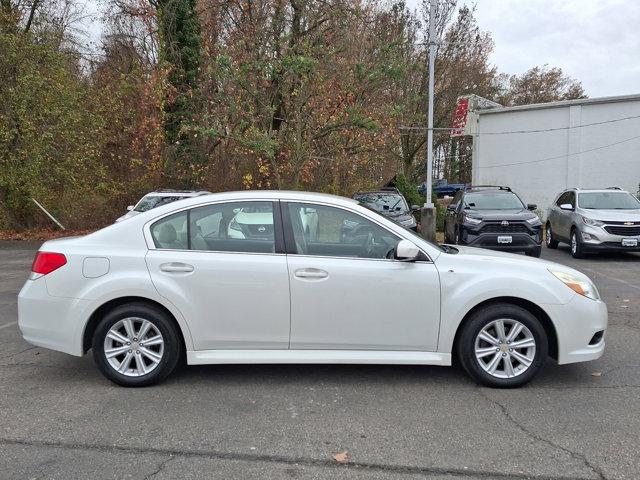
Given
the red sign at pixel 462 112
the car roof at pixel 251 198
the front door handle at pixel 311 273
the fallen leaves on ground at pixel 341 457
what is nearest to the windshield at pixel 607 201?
the car roof at pixel 251 198

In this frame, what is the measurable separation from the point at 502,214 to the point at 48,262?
9.93 m

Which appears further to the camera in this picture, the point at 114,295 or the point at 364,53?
the point at 364,53

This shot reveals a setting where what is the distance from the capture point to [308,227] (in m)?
4.71

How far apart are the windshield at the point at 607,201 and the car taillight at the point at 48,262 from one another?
12205 mm

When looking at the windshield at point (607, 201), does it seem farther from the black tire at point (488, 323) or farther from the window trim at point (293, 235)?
the window trim at point (293, 235)

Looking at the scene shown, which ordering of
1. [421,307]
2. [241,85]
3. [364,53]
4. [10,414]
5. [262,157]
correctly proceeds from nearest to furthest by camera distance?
[10,414]
[421,307]
[241,85]
[262,157]
[364,53]

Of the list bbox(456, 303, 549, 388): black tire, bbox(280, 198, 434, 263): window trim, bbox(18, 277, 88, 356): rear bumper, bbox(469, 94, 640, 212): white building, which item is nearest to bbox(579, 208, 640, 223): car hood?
bbox(456, 303, 549, 388): black tire

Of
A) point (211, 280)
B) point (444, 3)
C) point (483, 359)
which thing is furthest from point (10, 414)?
point (444, 3)

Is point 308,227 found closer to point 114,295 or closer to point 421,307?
point 421,307

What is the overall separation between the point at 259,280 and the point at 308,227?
0.63m

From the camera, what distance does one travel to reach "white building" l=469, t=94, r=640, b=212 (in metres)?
26.2

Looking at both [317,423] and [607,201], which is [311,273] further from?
[607,201]

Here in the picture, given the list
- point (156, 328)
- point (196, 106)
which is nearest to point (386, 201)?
point (196, 106)

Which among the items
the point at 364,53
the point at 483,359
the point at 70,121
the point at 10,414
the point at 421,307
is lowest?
the point at 10,414
